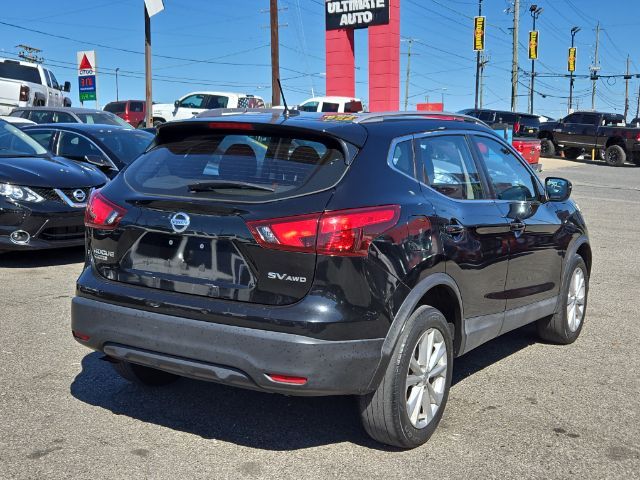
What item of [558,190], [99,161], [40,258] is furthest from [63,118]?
[558,190]

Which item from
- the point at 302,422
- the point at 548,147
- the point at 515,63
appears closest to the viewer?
the point at 302,422

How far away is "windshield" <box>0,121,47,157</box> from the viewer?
9.28 metres

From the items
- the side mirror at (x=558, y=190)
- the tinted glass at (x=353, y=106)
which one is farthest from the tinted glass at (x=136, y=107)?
the side mirror at (x=558, y=190)

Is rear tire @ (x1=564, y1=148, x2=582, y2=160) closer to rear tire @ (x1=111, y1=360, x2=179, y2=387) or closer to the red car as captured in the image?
the red car

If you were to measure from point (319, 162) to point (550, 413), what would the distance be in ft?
6.52

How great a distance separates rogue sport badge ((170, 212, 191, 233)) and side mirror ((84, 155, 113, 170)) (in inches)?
271

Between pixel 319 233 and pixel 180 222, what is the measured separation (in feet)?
2.25

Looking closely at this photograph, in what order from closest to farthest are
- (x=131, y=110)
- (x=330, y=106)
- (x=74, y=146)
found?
(x=74, y=146) → (x=330, y=106) → (x=131, y=110)

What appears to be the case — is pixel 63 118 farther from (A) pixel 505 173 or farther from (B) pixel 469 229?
(B) pixel 469 229

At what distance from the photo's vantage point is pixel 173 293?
11.9 ft

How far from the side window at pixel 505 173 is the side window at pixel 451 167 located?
210mm

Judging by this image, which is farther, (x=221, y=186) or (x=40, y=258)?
(x=40, y=258)

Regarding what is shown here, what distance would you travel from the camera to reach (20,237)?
819 cm

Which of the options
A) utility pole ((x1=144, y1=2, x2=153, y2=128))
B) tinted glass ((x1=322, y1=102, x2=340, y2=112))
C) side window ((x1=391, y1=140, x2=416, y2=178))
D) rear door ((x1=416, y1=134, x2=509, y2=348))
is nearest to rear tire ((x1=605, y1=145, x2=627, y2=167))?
tinted glass ((x1=322, y1=102, x2=340, y2=112))
